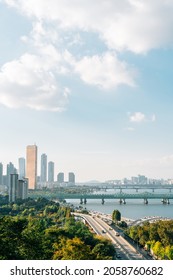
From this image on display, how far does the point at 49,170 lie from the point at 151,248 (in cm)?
6958

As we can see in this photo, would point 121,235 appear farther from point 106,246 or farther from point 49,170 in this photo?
point 49,170

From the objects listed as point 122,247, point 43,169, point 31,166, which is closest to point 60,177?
point 43,169

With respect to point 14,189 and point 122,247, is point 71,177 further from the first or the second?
point 122,247

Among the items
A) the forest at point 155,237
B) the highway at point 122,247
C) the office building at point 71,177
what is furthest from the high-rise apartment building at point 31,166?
the forest at point 155,237

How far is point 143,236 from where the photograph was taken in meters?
9.86

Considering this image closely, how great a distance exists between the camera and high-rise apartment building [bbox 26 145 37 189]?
46.1 metres

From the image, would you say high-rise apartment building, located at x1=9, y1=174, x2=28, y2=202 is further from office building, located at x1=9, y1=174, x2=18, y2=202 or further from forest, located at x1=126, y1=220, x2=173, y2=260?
forest, located at x1=126, y1=220, x2=173, y2=260

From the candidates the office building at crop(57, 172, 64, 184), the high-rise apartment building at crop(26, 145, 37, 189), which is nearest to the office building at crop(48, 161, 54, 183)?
the office building at crop(57, 172, 64, 184)

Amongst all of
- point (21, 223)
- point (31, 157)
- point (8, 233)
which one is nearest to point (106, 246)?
point (21, 223)

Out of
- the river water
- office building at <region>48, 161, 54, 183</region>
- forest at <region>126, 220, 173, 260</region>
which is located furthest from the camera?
office building at <region>48, 161, 54, 183</region>

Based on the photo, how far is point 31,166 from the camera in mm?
47562
